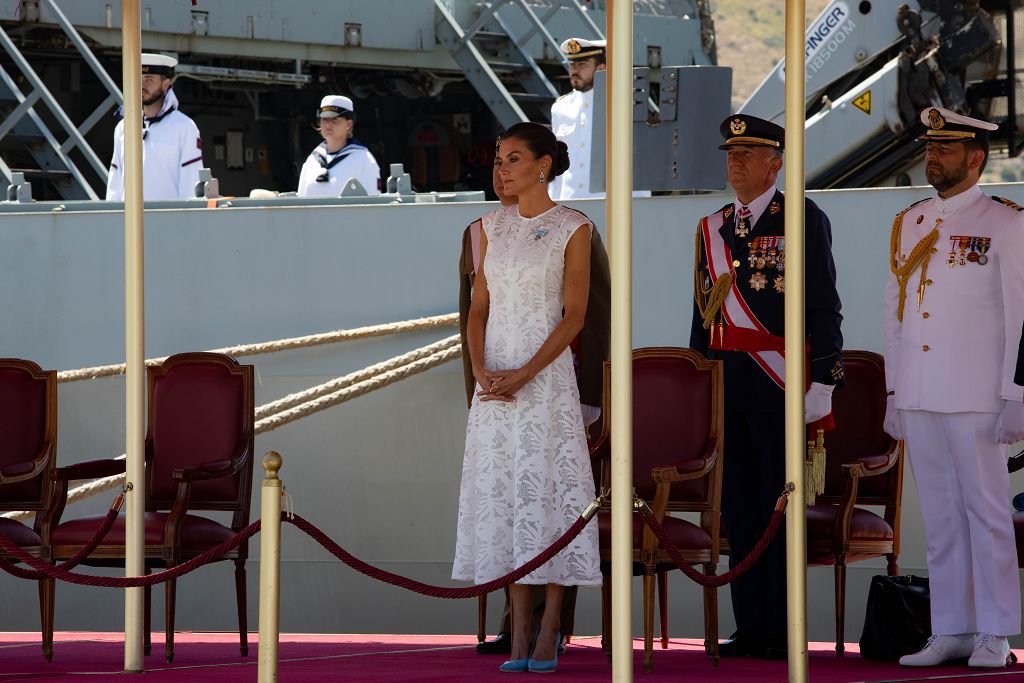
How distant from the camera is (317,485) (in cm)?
680

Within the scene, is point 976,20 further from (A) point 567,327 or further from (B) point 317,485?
(A) point 567,327

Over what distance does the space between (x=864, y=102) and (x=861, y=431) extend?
3359 mm

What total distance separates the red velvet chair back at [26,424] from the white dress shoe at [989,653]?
267 centimetres

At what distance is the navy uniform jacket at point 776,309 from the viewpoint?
4500 mm

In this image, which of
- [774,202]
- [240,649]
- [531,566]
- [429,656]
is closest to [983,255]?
[774,202]

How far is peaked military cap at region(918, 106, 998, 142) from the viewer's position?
14.1ft

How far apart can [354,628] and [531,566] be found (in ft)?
10.2

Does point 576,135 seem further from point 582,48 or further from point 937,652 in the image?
point 937,652

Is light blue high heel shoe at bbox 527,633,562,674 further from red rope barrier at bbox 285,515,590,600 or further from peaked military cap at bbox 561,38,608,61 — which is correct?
peaked military cap at bbox 561,38,608,61

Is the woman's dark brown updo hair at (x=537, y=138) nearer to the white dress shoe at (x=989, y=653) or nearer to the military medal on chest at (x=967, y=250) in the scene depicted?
the military medal on chest at (x=967, y=250)

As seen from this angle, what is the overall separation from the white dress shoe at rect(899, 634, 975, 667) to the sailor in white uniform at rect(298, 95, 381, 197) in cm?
409

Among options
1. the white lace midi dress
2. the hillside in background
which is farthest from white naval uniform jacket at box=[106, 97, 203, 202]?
the hillside in background

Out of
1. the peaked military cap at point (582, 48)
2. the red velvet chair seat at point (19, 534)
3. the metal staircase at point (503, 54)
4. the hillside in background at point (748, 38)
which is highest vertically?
the hillside in background at point (748, 38)

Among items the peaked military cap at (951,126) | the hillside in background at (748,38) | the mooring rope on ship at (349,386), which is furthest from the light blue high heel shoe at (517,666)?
the hillside in background at (748,38)
